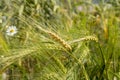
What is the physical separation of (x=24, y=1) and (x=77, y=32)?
0.70 m

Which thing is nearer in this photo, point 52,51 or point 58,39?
point 58,39

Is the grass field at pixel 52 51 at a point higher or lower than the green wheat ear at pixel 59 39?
lower

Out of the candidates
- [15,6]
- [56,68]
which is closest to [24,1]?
[15,6]

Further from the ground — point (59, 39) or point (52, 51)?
point (59, 39)

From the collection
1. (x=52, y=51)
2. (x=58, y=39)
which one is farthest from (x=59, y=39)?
(x=52, y=51)

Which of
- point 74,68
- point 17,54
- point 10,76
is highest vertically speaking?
point 17,54

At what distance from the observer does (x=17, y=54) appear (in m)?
1.85

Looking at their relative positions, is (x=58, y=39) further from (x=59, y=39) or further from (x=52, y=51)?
(x=52, y=51)

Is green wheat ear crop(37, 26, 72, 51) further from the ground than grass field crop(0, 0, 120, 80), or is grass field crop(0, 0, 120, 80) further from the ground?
green wheat ear crop(37, 26, 72, 51)

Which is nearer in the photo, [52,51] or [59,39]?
[59,39]

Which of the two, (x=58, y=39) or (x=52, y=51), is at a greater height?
(x=58, y=39)

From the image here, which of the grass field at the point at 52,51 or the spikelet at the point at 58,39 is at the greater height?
the spikelet at the point at 58,39

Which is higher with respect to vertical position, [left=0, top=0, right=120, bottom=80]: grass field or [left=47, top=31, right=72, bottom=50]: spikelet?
[left=47, top=31, right=72, bottom=50]: spikelet

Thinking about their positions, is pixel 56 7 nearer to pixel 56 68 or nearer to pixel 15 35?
pixel 15 35
